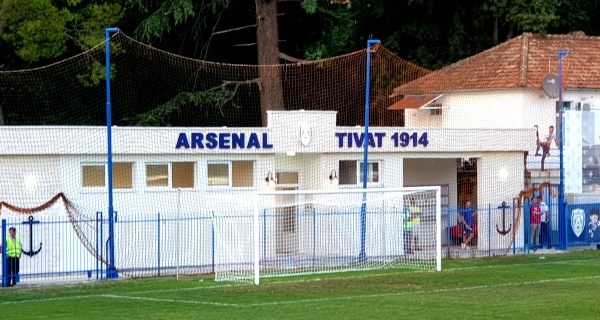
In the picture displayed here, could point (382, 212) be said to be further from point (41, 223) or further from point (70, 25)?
point (70, 25)

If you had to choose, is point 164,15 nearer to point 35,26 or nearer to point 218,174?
point 35,26

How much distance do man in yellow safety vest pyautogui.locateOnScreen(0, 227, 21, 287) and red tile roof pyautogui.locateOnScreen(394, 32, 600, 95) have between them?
1972cm

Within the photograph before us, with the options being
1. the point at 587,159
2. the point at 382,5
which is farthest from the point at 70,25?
the point at 587,159

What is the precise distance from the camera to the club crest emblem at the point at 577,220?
4162 centimetres

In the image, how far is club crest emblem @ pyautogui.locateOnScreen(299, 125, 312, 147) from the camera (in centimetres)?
3884

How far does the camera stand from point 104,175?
35844 millimetres

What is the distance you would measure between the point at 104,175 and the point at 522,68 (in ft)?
54.5

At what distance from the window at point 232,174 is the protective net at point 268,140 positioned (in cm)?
4

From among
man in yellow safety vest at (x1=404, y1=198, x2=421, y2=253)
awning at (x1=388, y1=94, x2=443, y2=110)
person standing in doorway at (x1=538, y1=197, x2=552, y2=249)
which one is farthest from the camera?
awning at (x1=388, y1=94, x2=443, y2=110)

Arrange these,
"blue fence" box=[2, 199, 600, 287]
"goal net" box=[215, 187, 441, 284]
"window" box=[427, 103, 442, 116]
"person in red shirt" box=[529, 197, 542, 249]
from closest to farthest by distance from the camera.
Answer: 1. "blue fence" box=[2, 199, 600, 287]
2. "goal net" box=[215, 187, 441, 284]
3. "person in red shirt" box=[529, 197, 542, 249]
4. "window" box=[427, 103, 442, 116]

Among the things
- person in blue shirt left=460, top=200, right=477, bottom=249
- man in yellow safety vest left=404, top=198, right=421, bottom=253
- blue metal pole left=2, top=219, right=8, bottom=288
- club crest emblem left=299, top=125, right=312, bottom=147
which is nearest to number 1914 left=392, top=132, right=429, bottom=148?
person in blue shirt left=460, top=200, right=477, bottom=249

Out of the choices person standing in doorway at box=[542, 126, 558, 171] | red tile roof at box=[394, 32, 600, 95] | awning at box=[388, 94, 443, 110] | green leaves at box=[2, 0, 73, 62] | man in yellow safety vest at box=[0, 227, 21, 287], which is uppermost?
green leaves at box=[2, 0, 73, 62]

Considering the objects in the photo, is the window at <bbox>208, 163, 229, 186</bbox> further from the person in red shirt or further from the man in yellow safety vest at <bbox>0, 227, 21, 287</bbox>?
the person in red shirt

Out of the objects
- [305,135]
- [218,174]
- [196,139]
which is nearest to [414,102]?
[305,135]
